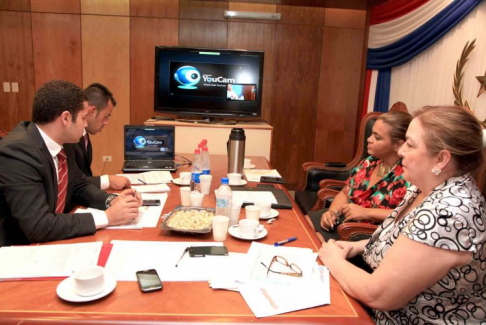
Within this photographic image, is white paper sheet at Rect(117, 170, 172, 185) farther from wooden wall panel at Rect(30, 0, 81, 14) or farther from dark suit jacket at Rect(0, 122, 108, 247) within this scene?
wooden wall panel at Rect(30, 0, 81, 14)

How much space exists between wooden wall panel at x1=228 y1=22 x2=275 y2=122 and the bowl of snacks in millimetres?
3645

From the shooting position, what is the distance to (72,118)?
166 cm

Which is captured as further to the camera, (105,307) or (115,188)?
(115,188)

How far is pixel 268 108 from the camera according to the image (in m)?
5.14

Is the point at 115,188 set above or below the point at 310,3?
below

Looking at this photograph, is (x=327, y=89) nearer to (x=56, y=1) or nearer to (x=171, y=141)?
(x=171, y=141)

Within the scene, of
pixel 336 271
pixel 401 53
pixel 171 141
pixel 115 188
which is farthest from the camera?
pixel 401 53

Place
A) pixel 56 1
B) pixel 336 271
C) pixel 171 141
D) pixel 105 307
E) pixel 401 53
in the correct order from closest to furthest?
1. pixel 105 307
2. pixel 336 271
3. pixel 171 141
4. pixel 401 53
5. pixel 56 1

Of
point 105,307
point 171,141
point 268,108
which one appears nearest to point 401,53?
point 268,108

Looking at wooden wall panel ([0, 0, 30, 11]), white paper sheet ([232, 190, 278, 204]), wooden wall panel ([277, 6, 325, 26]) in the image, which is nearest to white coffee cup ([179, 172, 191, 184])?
white paper sheet ([232, 190, 278, 204])

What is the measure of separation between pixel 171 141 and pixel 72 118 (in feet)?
3.57

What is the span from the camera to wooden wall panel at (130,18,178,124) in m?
4.88

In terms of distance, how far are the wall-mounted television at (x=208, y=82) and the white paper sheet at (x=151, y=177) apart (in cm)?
243

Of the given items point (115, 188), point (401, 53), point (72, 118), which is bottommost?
point (115, 188)
